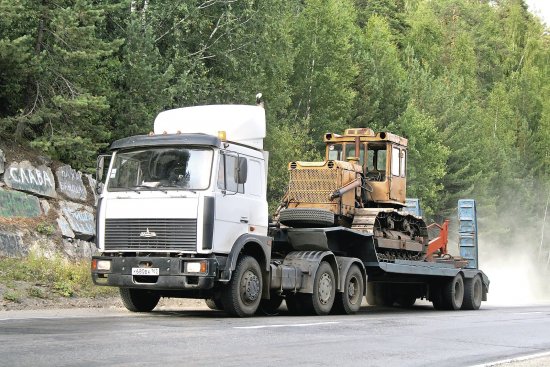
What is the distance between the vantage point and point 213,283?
48.2 feet

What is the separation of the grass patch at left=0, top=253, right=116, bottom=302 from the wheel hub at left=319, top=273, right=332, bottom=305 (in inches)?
185

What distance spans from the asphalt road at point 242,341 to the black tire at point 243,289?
290 millimetres

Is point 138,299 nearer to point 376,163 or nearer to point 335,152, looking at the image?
point 335,152

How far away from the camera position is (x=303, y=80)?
4656 cm

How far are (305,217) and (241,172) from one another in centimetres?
350

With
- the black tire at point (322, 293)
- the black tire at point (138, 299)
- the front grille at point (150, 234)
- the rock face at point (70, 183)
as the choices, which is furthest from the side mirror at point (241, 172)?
the rock face at point (70, 183)

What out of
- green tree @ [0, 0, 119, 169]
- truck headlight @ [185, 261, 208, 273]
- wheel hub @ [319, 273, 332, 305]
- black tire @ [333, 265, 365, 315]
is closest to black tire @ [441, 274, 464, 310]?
black tire @ [333, 265, 365, 315]

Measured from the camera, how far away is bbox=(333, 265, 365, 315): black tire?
723 inches

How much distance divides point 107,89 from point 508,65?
72256mm

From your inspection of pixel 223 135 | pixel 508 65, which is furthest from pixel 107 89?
pixel 508 65

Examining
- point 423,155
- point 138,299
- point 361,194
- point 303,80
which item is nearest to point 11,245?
point 138,299

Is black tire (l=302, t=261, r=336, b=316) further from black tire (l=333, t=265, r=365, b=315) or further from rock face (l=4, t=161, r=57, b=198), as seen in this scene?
rock face (l=4, t=161, r=57, b=198)

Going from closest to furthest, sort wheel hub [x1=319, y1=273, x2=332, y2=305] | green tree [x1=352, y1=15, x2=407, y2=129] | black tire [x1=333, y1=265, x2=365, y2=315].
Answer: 1. wheel hub [x1=319, y1=273, x2=332, y2=305]
2. black tire [x1=333, y1=265, x2=365, y2=315]
3. green tree [x1=352, y1=15, x2=407, y2=129]

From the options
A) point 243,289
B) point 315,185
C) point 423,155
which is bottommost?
point 243,289
